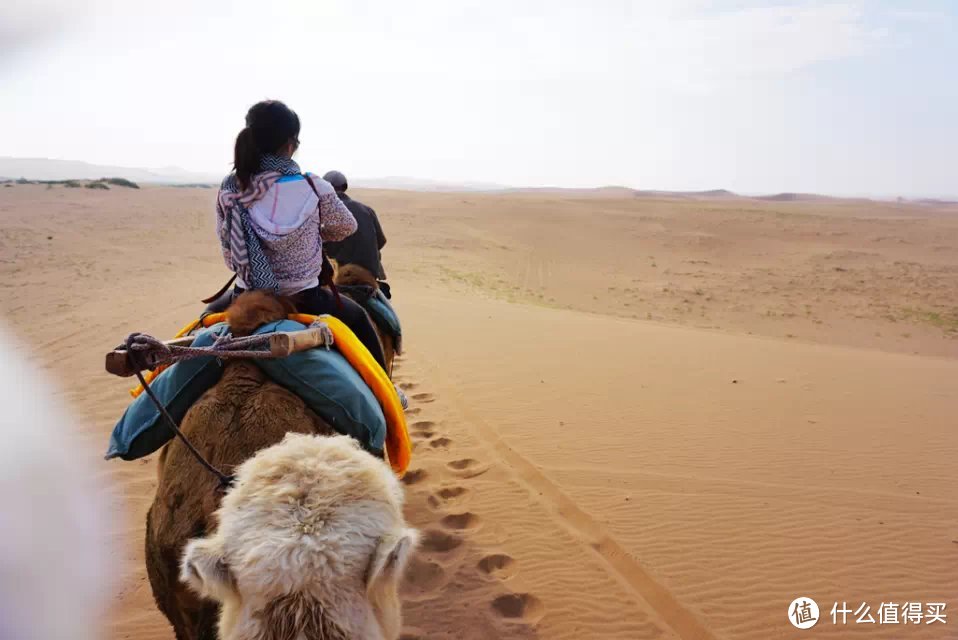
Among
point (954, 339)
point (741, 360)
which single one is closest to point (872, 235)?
point (954, 339)

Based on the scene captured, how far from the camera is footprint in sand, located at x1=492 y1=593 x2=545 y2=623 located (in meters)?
4.02

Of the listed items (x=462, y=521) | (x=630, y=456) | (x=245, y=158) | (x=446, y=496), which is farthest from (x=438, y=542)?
(x=245, y=158)

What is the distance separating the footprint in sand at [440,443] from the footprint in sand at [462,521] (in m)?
1.37

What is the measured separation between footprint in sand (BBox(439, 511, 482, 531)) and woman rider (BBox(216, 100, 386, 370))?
8.38ft

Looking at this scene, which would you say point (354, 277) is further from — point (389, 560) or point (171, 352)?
point (389, 560)

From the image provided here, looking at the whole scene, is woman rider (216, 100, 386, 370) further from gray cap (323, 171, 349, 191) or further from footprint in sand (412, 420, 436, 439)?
footprint in sand (412, 420, 436, 439)

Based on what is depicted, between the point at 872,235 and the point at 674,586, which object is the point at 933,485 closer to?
the point at 674,586

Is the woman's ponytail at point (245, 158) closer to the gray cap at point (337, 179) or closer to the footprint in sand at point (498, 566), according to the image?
the gray cap at point (337, 179)

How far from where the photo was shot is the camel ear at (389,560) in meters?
1.67

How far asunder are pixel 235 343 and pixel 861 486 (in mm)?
5864

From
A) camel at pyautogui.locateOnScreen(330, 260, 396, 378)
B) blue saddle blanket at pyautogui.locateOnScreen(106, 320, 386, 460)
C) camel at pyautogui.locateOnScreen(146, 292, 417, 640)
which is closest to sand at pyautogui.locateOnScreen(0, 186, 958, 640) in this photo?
camel at pyautogui.locateOnScreen(330, 260, 396, 378)

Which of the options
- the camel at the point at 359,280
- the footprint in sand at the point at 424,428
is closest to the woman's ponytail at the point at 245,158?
the camel at the point at 359,280

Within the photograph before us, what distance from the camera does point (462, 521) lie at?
5.03 metres

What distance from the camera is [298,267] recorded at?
324cm
